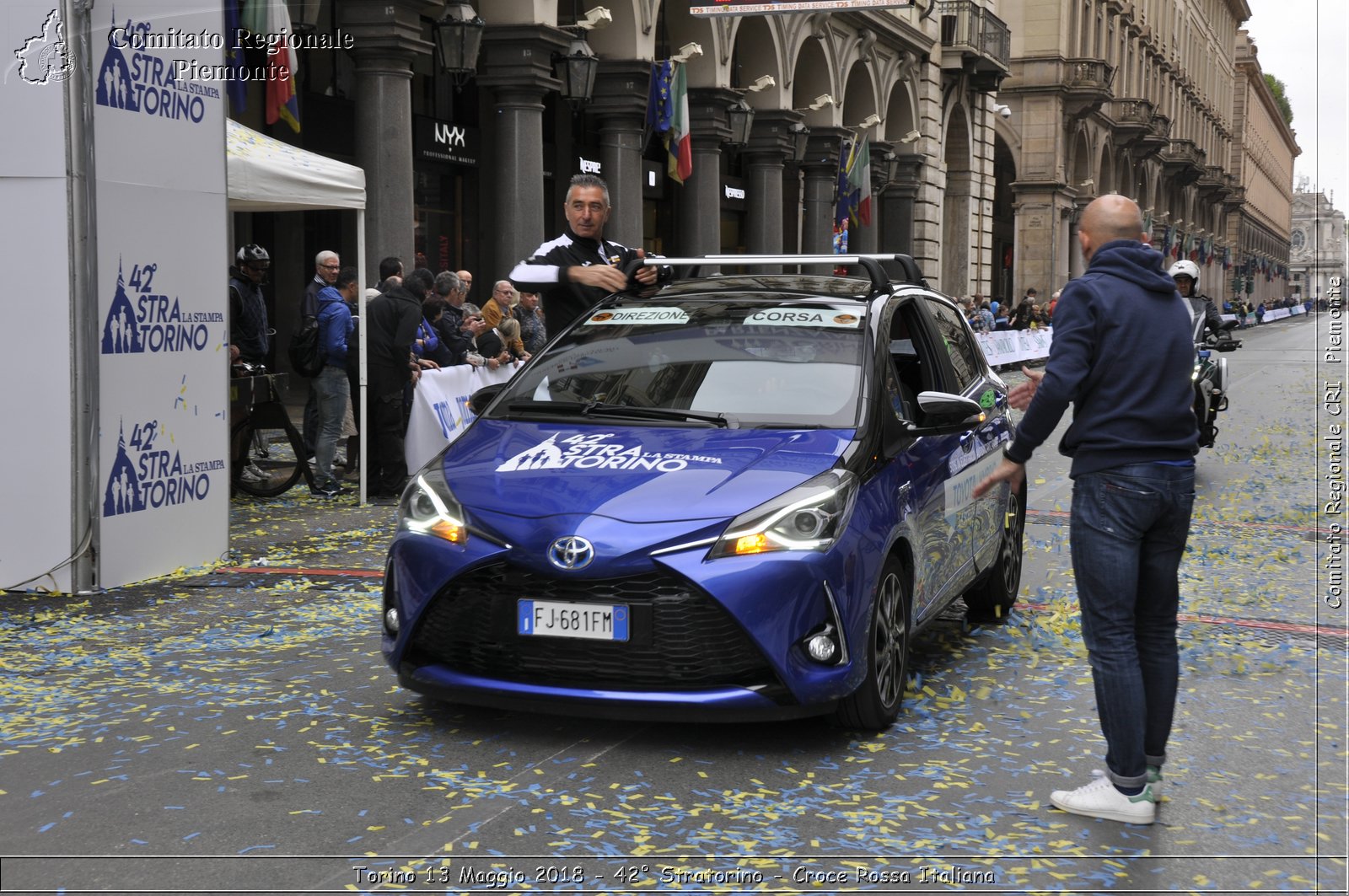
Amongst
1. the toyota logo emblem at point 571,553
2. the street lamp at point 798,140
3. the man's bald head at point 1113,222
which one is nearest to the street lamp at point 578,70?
the street lamp at point 798,140

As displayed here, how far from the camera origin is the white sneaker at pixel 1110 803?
4.53 meters

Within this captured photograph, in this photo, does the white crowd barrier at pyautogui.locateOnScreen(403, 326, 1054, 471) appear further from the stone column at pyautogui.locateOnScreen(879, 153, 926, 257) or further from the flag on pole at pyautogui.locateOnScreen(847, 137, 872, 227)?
the stone column at pyautogui.locateOnScreen(879, 153, 926, 257)

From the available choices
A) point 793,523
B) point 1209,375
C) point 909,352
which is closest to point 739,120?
point 1209,375

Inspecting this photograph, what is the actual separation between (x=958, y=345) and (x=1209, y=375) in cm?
846

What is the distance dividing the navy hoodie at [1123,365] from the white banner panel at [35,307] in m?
5.50

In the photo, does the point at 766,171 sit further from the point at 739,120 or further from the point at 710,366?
the point at 710,366

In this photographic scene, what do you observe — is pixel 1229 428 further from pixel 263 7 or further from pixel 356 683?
pixel 356 683

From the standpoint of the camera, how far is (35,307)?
795 centimetres

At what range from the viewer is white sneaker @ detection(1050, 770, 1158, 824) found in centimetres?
453

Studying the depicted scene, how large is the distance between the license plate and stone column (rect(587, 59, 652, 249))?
18664 millimetres

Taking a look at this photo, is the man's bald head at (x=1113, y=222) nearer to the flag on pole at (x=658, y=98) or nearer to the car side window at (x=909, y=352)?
the car side window at (x=909, y=352)

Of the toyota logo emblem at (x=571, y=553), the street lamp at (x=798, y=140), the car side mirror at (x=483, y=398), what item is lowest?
the toyota logo emblem at (x=571, y=553)

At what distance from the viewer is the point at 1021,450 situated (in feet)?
15.2

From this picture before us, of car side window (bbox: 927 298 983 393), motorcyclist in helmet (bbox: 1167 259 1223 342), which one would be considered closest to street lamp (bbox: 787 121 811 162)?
motorcyclist in helmet (bbox: 1167 259 1223 342)
